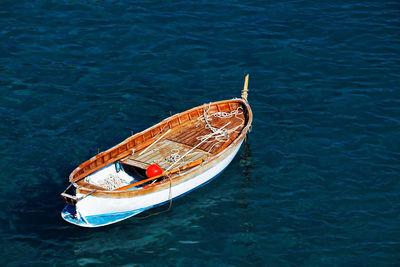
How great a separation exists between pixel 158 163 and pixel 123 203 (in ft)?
10.1

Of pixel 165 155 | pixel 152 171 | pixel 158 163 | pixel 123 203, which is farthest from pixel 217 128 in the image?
pixel 123 203

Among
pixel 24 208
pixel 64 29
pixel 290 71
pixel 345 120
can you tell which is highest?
pixel 64 29

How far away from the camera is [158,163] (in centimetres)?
2573

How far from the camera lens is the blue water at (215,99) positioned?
2377 cm

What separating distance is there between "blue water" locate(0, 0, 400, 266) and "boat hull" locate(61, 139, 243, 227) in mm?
763

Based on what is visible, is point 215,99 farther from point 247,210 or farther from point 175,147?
point 247,210

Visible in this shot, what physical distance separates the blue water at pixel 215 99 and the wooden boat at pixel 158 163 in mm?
1093

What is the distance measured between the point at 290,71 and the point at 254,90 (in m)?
3.34

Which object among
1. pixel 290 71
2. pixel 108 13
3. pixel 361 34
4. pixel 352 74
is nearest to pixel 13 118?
pixel 108 13

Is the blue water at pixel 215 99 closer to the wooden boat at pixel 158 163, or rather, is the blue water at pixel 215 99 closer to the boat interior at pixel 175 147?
the wooden boat at pixel 158 163

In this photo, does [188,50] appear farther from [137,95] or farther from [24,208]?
[24,208]

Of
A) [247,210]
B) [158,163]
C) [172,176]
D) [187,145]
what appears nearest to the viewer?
[172,176]

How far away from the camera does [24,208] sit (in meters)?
25.3

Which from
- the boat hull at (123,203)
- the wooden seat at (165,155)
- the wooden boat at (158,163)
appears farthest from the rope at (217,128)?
the boat hull at (123,203)
